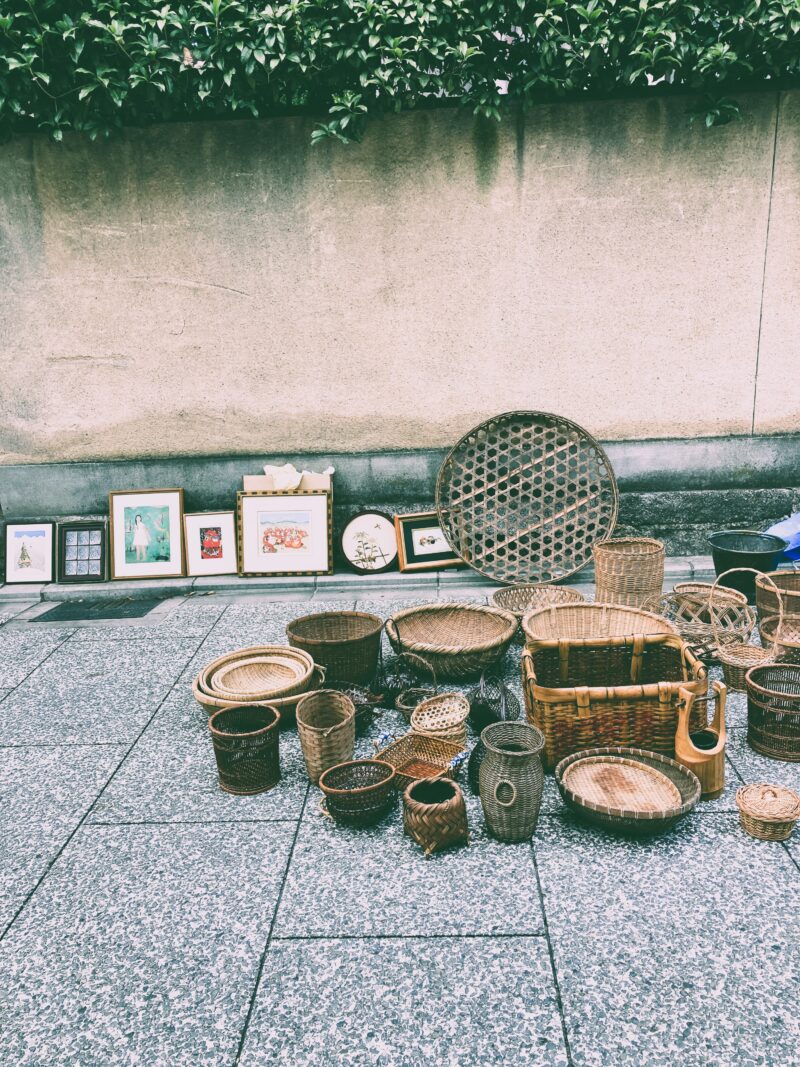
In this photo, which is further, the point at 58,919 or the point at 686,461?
the point at 686,461

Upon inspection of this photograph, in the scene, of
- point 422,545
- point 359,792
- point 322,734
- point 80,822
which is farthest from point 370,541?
point 80,822

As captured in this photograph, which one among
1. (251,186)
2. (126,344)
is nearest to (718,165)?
(251,186)

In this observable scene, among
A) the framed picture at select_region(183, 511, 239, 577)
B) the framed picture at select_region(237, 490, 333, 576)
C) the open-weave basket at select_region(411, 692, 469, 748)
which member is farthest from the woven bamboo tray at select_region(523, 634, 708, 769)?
the framed picture at select_region(183, 511, 239, 577)

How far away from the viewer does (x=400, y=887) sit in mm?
2955

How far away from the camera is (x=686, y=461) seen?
21.5 feet

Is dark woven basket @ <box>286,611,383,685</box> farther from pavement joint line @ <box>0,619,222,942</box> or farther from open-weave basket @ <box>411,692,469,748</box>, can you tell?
pavement joint line @ <box>0,619,222,942</box>

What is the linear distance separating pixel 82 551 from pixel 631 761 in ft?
17.0

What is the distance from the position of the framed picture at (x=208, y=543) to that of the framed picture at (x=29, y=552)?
1.27 m

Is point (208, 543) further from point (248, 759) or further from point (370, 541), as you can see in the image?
A: point (248, 759)

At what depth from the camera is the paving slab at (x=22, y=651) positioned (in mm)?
5008

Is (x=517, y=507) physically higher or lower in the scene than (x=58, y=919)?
higher

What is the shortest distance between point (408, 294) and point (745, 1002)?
17.9 ft

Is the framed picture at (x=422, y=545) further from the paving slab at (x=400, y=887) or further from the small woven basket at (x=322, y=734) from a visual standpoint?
the paving slab at (x=400, y=887)

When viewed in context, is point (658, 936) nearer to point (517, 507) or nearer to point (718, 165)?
point (517, 507)
